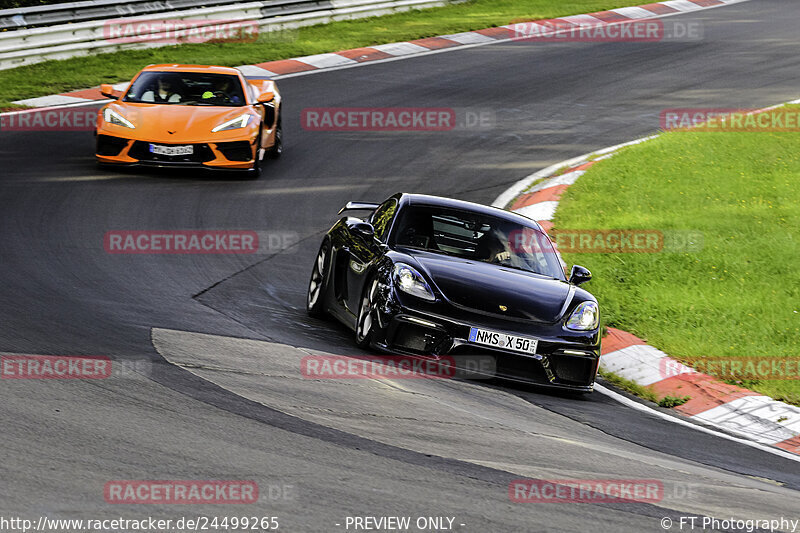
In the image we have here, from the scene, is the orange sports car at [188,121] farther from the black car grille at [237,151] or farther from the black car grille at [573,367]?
the black car grille at [573,367]

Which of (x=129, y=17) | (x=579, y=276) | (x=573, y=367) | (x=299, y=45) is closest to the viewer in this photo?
Result: (x=573, y=367)

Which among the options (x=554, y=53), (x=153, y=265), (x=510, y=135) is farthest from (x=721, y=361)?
(x=554, y=53)

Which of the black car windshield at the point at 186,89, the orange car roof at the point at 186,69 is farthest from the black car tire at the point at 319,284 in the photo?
the orange car roof at the point at 186,69

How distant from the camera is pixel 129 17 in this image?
22.6m

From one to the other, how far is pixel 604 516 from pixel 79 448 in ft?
7.77

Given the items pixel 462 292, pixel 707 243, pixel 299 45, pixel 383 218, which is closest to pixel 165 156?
pixel 383 218

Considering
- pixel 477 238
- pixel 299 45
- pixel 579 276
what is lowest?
pixel 579 276

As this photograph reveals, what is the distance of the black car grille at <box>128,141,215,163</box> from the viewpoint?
46.3 feet

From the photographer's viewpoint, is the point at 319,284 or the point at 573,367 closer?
the point at 573,367

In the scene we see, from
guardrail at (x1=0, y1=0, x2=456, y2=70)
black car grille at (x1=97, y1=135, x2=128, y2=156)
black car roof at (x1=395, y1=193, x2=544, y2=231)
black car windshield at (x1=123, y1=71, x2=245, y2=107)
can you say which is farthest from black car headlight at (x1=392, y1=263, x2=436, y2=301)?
guardrail at (x1=0, y1=0, x2=456, y2=70)

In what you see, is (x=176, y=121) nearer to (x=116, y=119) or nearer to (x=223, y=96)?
(x=116, y=119)

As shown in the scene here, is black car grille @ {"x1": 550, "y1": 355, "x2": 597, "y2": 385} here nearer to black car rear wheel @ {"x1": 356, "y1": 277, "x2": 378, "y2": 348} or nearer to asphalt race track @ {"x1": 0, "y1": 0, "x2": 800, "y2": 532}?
asphalt race track @ {"x1": 0, "y1": 0, "x2": 800, "y2": 532}

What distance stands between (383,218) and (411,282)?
58.4 inches

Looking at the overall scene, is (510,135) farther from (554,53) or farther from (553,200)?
(554,53)
